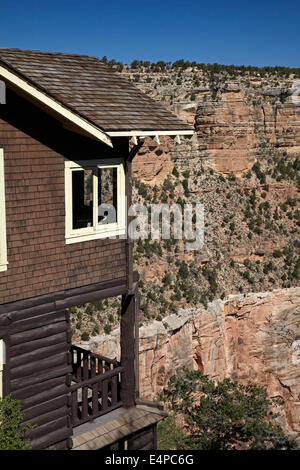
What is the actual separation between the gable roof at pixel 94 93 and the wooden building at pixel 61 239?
0.03 m

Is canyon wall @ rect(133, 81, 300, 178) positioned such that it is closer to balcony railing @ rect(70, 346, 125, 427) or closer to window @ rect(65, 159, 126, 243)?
balcony railing @ rect(70, 346, 125, 427)

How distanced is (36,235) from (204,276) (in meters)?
28.3

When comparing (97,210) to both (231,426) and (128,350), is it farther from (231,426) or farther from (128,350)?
(231,426)

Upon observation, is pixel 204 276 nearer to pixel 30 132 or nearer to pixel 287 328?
pixel 287 328

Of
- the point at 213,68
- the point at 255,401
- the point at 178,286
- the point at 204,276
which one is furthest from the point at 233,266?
the point at 255,401

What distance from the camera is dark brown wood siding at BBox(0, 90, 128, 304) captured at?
10023 mm

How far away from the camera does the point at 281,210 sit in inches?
1762

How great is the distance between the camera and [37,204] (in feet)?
34.1

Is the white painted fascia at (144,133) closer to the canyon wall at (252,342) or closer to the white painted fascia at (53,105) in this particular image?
the white painted fascia at (53,105)

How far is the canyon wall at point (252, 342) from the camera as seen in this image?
35.7 meters

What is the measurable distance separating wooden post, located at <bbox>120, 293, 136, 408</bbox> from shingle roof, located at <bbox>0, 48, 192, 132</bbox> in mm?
3448

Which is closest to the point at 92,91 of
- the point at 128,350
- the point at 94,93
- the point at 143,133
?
the point at 94,93

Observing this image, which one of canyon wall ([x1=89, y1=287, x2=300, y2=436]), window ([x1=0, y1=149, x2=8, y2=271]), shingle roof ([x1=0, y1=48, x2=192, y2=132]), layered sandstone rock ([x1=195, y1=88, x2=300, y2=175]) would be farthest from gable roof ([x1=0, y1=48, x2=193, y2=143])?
layered sandstone rock ([x1=195, y1=88, x2=300, y2=175])

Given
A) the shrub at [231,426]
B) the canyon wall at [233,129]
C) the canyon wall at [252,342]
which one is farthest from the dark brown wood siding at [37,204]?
the canyon wall at [233,129]
